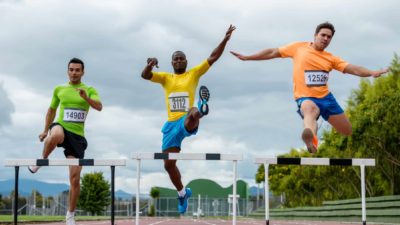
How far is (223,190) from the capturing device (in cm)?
8081

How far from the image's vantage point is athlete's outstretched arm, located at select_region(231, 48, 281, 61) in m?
9.54

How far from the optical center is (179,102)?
9523mm

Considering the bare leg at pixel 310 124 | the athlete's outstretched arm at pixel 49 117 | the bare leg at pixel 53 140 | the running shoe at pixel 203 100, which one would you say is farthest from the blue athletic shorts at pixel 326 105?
the athlete's outstretched arm at pixel 49 117

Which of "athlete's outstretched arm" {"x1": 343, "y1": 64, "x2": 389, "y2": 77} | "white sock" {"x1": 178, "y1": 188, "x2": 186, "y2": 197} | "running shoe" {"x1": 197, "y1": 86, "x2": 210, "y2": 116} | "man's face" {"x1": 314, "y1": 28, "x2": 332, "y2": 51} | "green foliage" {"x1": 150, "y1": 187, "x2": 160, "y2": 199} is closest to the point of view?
"running shoe" {"x1": 197, "y1": 86, "x2": 210, "y2": 116}

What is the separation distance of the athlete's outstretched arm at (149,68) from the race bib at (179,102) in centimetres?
52

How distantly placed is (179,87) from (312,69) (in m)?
1.99

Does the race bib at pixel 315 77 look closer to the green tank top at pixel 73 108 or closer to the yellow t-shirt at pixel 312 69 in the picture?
the yellow t-shirt at pixel 312 69

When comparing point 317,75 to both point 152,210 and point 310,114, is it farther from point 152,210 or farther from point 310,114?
point 152,210

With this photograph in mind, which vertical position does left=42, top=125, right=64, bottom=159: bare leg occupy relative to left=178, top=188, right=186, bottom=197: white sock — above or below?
above

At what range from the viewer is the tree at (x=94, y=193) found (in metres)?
76.6

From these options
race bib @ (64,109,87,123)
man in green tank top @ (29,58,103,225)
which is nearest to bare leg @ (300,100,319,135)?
man in green tank top @ (29,58,103,225)

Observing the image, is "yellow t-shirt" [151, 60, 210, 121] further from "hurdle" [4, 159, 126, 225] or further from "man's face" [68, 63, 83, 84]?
"man's face" [68, 63, 83, 84]

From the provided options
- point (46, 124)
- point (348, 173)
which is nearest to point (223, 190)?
point (348, 173)

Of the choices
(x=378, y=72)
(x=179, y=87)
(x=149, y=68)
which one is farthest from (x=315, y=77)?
(x=149, y=68)
